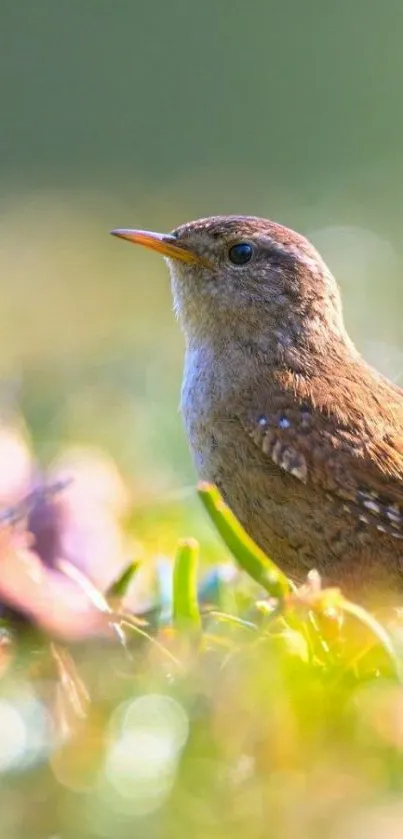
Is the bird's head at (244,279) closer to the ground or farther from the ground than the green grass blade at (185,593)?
farther from the ground

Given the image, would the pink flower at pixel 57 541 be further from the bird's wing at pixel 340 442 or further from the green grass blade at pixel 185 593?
the bird's wing at pixel 340 442

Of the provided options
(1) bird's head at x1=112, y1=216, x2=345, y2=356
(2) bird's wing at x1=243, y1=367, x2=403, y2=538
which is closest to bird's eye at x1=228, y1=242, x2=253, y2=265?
(1) bird's head at x1=112, y1=216, x2=345, y2=356

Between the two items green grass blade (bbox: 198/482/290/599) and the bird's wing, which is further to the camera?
the bird's wing

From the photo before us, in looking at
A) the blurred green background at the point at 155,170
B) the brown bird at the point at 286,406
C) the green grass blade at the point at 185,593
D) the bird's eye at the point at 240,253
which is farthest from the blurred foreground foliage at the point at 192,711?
the bird's eye at the point at 240,253

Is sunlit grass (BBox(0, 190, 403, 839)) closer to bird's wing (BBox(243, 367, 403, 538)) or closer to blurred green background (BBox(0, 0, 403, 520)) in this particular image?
bird's wing (BBox(243, 367, 403, 538))

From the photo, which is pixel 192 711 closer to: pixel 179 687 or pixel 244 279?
pixel 179 687

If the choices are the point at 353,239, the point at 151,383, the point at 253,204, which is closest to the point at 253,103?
the point at 253,204
